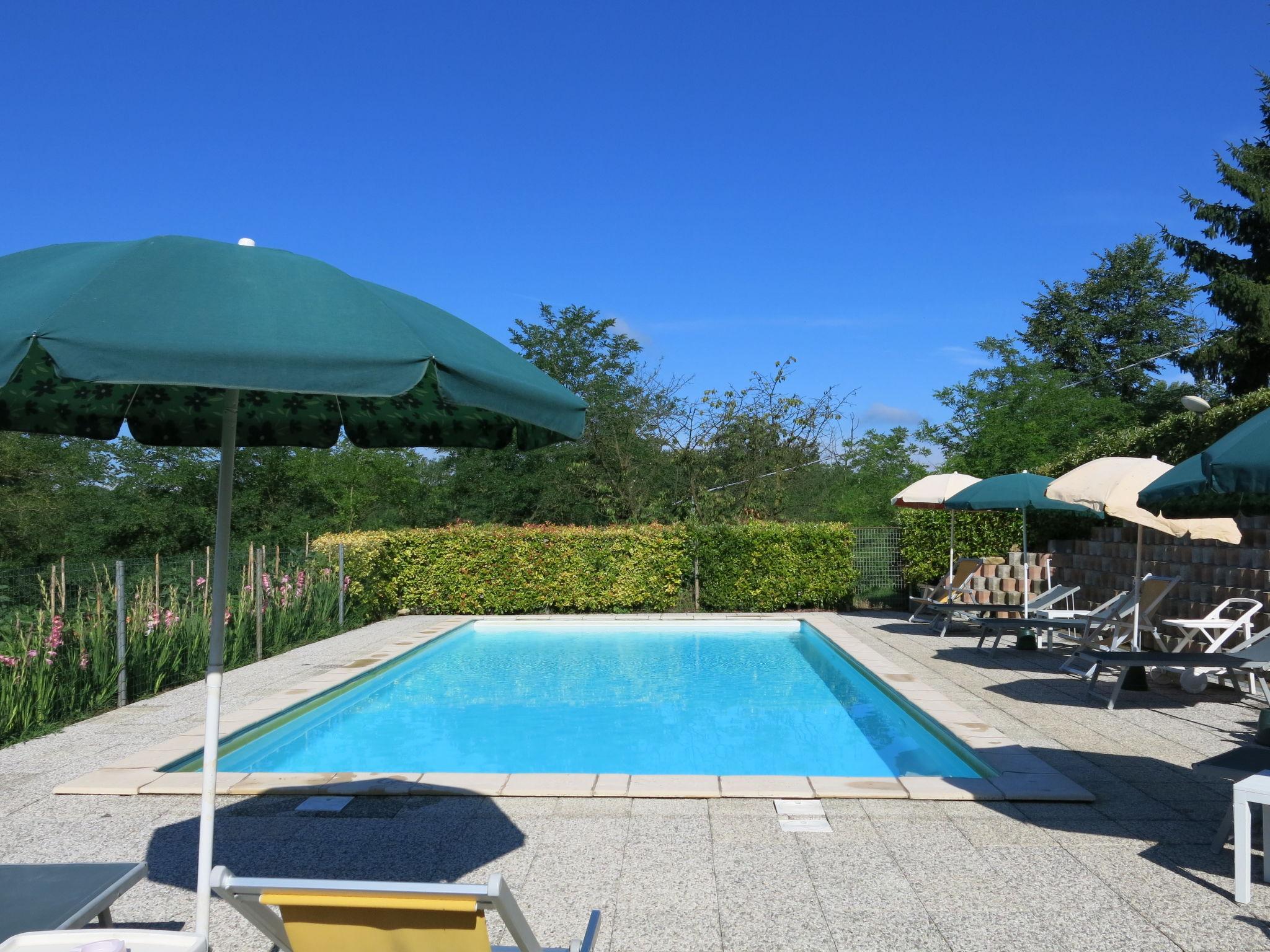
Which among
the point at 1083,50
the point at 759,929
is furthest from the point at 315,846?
the point at 1083,50

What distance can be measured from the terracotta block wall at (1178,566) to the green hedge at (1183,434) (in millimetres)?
1107

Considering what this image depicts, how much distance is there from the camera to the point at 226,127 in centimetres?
1438

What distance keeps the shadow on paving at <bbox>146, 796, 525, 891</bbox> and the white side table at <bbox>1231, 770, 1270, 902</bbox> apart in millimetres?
3035

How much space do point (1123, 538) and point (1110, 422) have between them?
70.0 ft

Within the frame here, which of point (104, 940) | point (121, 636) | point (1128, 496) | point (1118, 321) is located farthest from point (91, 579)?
point (1118, 321)

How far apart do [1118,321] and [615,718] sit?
34270 mm

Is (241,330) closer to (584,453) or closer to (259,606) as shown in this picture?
(259,606)

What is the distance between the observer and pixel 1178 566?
1080 cm

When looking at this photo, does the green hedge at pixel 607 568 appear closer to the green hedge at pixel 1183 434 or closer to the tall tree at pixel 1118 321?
the green hedge at pixel 1183 434

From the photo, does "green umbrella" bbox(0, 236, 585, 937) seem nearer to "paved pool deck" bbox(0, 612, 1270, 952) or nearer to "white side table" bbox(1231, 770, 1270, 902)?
"paved pool deck" bbox(0, 612, 1270, 952)

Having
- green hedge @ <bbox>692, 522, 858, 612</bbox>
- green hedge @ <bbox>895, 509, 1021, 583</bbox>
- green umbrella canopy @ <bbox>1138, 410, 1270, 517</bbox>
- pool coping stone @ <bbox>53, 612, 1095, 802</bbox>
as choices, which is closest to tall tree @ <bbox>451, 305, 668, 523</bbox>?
green hedge @ <bbox>692, 522, 858, 612</bbox>

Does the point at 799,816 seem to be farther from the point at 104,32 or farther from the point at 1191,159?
the point at 1191,159

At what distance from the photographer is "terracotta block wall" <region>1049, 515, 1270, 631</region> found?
938 centimetres

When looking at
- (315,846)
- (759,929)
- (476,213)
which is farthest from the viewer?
(476,213)
